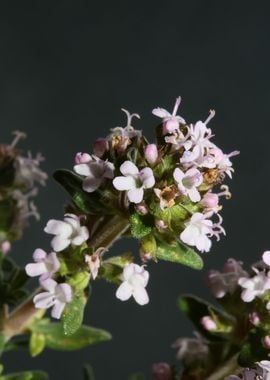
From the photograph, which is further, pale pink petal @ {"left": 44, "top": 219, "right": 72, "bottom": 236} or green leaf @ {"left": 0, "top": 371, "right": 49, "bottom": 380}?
green leaf @ {"left": 0, "top": 371, "right": 49, "bottom": 380}

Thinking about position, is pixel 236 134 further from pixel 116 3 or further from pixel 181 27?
pixel 116 3

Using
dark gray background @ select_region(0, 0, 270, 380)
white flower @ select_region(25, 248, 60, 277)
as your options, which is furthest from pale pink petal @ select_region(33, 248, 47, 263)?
dark gray background @ select_region(0, 0, 270, 380)

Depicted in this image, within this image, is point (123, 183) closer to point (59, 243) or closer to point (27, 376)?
point (59, 243)

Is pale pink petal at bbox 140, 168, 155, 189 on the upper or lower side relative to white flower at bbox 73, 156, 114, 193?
lower

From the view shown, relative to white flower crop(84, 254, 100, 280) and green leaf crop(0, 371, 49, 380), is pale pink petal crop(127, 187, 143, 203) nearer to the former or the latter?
white flower crop(84, 254, 100, 280)

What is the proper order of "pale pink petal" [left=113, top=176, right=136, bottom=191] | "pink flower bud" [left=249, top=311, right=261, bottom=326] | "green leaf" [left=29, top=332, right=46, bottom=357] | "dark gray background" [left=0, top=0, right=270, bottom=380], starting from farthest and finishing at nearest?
"dark gray background" [left=0, top=0, right=270, bottom=380] < "green leaf" [left=29, top=332, right=46, bottom=357] < "pink flower bud" [left=249, top=311, right=261, bottom=326] < "pale pink petal" [left=113, top=176, right=136, bottom=191]

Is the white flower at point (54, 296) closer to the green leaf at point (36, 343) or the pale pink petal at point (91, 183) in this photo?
the pale pink petal at point (91, 183)

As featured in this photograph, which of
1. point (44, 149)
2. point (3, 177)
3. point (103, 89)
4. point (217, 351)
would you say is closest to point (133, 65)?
point (103, 89)

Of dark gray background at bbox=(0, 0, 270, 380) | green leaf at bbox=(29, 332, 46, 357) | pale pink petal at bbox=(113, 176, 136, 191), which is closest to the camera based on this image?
pale pink petal at bbox=(113, 176, 136, 191)

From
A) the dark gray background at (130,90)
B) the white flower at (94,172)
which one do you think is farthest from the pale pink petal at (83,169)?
the dark gray background at (130,90)
